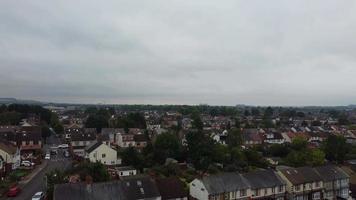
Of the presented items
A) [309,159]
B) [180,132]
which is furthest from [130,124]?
[309,159]

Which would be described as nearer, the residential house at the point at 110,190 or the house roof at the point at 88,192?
the house roof at the point at 88,192

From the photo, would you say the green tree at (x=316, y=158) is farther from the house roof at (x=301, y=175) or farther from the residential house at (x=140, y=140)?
the residential house at (x=140, y=140)

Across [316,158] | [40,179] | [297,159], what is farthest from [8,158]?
[316,158]

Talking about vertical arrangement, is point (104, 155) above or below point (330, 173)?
below

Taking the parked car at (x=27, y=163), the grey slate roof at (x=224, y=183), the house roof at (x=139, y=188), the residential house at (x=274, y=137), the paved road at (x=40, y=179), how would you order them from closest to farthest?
the house roof at (x=139, y=188)
the grey slate roof at (x=224, y=183)
the paved road at (x=40, y=179)
the parked car at (x=27, y=163)
the residential house at (x=274, y=137)

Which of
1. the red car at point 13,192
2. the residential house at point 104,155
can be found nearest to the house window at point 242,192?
the red car at point 13,192

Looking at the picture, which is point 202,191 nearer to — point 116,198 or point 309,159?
point 116,198

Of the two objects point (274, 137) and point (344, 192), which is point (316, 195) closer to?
point (344, 192)

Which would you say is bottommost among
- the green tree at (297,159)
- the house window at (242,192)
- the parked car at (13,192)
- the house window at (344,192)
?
the house window at (344,192)

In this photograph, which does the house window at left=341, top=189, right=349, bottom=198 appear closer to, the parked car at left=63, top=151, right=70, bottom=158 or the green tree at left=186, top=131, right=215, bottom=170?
the green tree at left=186, top=131, right=215, bottom=170
